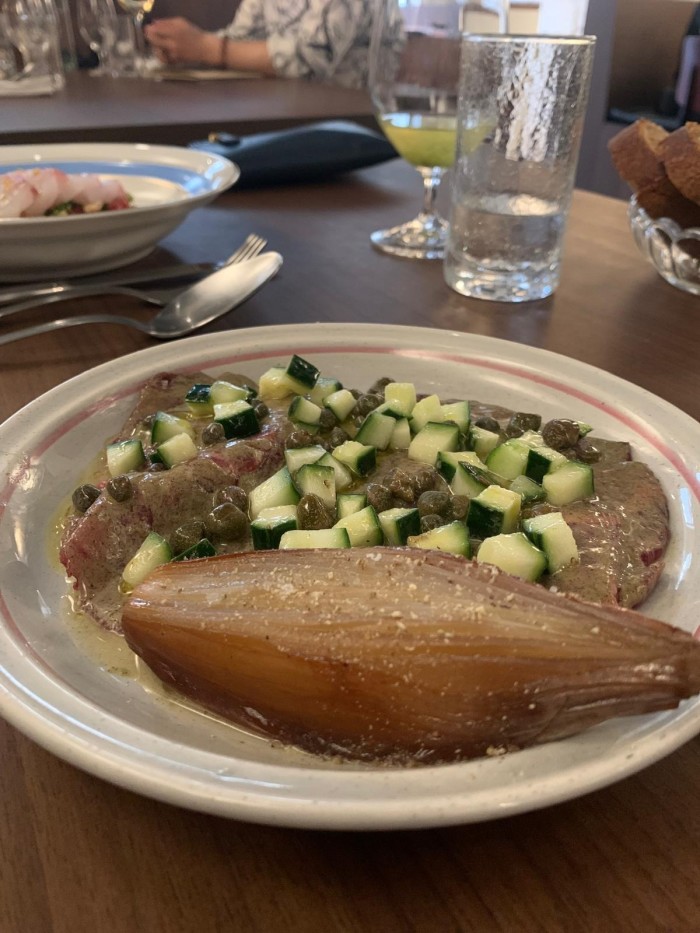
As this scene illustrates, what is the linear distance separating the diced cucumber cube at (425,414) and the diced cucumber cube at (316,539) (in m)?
0.43

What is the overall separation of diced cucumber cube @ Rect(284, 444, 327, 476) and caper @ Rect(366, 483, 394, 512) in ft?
0.43

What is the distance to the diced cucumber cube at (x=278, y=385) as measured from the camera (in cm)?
157

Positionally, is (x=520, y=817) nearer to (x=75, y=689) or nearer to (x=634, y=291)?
(x=75, y=689)

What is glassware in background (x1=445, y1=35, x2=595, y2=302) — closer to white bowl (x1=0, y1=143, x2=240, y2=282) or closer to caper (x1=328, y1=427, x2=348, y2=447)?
white bowl (x1=0, y1=143, x2=240, y2=282)

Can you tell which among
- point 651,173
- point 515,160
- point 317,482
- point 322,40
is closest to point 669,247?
point 651,173

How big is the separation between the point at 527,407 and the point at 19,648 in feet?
3.74

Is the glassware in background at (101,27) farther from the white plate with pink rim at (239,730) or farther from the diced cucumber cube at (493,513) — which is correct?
the diced cucumber cube at (493,513)

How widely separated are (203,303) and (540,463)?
1116 millimetres

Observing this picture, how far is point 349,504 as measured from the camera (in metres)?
1.26

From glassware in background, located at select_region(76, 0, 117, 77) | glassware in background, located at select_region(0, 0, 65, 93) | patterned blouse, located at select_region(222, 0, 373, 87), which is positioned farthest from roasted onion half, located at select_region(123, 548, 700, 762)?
glassware in background, located at select_region(76, 0, 117, 77)

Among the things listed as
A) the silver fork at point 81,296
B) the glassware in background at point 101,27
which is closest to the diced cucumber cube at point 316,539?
the silver fork at point 81,296

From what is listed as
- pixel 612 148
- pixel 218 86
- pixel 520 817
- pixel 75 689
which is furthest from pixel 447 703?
pixel 218 86

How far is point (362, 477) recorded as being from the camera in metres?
1.43

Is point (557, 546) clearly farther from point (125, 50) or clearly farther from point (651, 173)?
point (125, 50)
